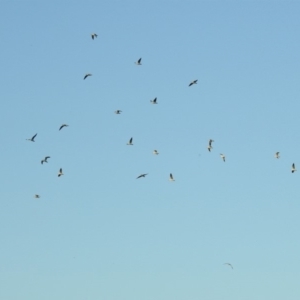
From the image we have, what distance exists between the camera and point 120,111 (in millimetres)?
180500

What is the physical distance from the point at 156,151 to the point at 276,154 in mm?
18053

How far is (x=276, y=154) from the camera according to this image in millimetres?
185000

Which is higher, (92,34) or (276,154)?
(92,34)

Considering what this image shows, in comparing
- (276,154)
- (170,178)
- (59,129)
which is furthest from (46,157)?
(276,154)

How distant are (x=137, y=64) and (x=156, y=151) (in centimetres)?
1721

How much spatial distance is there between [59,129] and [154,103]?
15.6m

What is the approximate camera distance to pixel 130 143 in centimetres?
18038

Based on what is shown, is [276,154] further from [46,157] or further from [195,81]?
[46,157]

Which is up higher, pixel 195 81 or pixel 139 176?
pixel 195 81

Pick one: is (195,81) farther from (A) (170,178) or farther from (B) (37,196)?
(B) (37,196)

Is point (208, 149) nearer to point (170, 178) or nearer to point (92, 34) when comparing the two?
Result: point (170, 178)

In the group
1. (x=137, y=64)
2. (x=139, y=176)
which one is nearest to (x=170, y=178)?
(x=139, y=176)

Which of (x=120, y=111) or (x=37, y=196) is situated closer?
(x=120, y=111)

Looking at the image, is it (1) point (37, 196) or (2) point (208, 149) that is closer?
(2) point (208, 149)
